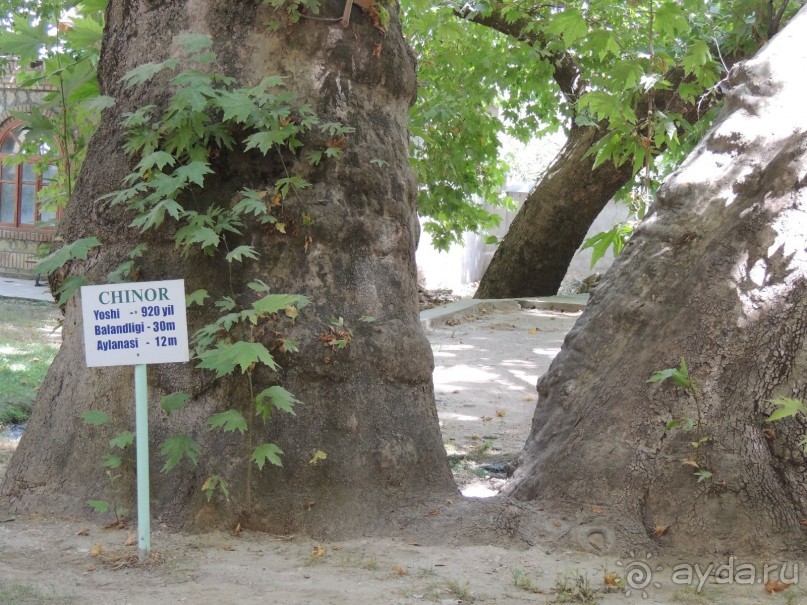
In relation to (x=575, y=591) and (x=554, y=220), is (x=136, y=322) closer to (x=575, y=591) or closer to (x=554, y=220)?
(x=575, y=591)

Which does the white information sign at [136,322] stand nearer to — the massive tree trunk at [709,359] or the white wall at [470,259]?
the massive tree trunk at [709,359]

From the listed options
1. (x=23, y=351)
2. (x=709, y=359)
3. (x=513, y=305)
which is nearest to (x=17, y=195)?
(x=23, y=351)

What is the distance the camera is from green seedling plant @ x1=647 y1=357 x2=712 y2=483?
3881 mm

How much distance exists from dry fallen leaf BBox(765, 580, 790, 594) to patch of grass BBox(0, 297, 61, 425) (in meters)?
3.36

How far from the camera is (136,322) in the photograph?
3.67m

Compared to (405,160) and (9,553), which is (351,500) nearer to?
(9,553)

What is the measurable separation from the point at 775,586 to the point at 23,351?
947 cm

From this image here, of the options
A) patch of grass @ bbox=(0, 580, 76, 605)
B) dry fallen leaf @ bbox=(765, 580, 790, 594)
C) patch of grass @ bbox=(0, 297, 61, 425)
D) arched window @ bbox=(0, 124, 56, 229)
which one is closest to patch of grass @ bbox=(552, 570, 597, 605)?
dry fallen leaf @ bbox=(765, 580, 790, 594)

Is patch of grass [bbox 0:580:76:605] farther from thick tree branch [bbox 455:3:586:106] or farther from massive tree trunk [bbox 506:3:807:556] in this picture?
thick tree branch [bbox 455:3:586:106]

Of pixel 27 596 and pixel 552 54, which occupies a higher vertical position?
pixel 552 54

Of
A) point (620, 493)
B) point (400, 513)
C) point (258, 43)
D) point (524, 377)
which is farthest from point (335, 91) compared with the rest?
point (524, 377)

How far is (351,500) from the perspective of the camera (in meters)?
4.12

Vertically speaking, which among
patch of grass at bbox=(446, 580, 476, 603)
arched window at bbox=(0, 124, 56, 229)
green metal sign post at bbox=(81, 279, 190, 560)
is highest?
arched window at bbox=(0, 124, 56, 229)

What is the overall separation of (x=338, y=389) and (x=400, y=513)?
63cm
